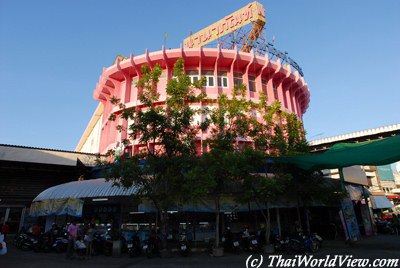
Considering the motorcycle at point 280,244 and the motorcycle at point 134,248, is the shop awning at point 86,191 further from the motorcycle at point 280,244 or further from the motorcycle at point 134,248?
the motorcycle at point 280,244

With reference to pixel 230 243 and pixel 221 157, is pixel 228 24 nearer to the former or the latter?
pixel 221 157

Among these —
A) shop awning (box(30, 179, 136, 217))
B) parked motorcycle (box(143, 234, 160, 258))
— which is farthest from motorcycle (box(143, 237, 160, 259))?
shop awning (box(30, 179, 136, 217))

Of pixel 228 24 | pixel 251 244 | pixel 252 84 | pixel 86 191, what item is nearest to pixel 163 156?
pixel 251 244

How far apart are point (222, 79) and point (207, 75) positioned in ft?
4.76

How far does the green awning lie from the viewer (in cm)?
1209

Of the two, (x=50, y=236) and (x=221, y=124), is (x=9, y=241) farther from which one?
(x=221, y=124)

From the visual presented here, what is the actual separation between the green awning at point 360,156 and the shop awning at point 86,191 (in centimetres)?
1048

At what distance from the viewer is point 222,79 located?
25.2m

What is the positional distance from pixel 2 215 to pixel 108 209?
9803 mm

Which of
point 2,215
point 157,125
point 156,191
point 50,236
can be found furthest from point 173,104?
point 2,215

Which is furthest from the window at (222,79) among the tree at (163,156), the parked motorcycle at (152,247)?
the parked motorcycle at (152,247)

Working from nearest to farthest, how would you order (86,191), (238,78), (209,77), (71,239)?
(71,239) < (86,191) < (209,77) < (238,78)

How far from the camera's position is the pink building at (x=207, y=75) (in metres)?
24.0

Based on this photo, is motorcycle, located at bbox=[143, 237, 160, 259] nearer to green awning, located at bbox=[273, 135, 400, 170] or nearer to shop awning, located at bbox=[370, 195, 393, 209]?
green awning, located at bbox=[273, 135, 400, 170]
